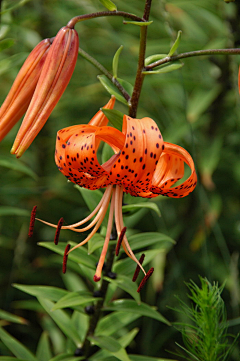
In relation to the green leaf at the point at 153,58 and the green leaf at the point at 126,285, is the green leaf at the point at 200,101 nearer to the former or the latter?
the green leaf at the point at 153,58

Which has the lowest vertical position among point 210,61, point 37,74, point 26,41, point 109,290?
point 109,290

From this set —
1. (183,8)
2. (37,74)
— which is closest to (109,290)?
(37,74)

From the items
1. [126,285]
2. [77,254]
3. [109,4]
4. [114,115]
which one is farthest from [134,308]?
[109,4]

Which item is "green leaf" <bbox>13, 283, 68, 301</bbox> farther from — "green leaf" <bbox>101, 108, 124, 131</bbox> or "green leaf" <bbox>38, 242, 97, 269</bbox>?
"green leaf" <bbox>101, 108, 124, 131</bbox>

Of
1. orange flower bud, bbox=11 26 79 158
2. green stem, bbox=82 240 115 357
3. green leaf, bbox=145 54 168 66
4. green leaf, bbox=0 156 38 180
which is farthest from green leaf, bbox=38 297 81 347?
green leaf, bbox=145 54 168 66

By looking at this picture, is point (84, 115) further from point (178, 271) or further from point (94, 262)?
point (94, 262)

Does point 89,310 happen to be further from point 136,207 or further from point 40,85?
point 40,85
